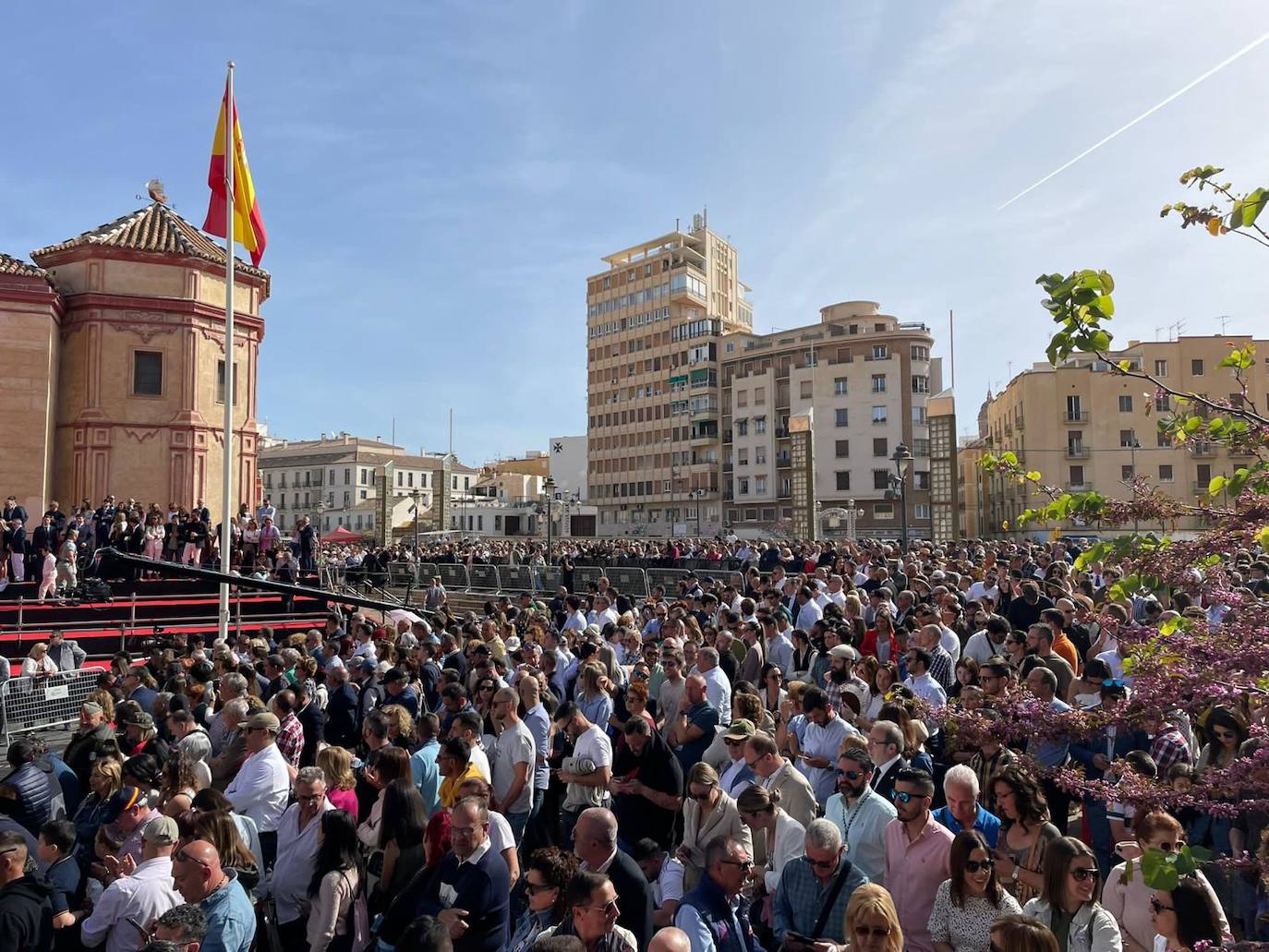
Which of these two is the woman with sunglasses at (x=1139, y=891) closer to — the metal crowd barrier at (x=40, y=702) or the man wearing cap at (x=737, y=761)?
the man wearing cap at (x=737, y=761)

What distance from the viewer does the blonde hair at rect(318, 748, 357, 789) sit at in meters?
5.93

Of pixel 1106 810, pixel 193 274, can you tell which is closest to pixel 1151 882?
pixel 1106 810

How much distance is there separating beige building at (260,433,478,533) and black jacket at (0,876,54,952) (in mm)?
87404

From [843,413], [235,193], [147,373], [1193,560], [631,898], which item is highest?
[843,413]

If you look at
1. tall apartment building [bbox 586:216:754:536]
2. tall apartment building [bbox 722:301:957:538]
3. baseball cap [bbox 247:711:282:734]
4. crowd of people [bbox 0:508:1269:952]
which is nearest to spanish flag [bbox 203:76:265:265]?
crowd of people [bbox 0:508:1269:952]

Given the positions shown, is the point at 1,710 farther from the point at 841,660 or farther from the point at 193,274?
the point at 193,274

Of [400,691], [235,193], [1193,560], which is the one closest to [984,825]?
[1193,560]

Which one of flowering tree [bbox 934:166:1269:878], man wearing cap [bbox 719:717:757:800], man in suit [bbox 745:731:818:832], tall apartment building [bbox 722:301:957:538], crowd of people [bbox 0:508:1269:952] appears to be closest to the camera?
flowering tree [bbox 934:166:1269:878]

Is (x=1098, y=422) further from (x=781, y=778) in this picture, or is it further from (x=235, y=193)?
(x=781, y=778)

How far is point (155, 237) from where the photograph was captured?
3017 centimetres

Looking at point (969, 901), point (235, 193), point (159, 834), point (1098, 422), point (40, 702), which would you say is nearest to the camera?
→ point (969, 901)

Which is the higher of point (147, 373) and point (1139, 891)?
point (147, 373)

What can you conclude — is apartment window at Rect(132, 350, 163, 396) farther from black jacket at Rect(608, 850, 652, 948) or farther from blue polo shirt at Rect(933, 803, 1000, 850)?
blue polo shirt at Rect(933, 803, 1000, 850)

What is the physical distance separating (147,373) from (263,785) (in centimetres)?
2722
